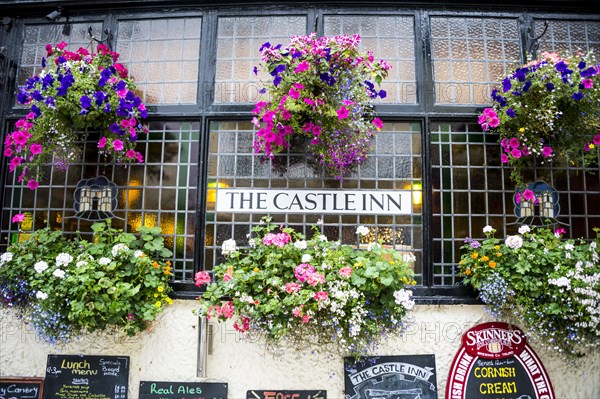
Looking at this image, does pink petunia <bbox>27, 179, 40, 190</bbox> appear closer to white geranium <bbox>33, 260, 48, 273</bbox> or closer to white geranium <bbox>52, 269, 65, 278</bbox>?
white geranium <bbox>33, 260, 48, 273</bbox>

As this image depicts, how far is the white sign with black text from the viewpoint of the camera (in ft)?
16.5

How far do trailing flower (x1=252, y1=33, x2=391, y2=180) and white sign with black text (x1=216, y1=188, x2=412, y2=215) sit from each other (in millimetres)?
252

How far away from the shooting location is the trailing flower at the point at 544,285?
429cm

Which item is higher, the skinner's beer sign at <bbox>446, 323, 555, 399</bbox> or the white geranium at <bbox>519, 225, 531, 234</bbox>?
the white geranium at <bbox>519, 225, 531, 234</bbox>

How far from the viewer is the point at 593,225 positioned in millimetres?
5066

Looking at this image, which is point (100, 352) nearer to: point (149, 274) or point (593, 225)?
point (149, 274)

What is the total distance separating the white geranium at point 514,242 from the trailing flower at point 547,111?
2.10ft

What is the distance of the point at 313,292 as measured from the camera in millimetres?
4230

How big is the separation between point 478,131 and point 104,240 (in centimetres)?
391

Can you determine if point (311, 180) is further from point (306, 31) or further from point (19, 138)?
point (19, 138)

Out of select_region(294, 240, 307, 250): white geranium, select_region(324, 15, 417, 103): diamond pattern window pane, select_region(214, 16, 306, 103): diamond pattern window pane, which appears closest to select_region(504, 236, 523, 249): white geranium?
select_region(324, 15, 417, 103): diamond pattern window pane

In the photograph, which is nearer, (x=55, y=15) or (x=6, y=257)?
(x=6, y=257)

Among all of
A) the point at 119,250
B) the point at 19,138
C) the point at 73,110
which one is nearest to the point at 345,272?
the point at 119,250

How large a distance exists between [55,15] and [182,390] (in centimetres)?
418
